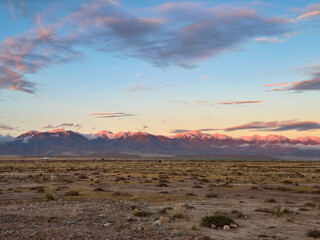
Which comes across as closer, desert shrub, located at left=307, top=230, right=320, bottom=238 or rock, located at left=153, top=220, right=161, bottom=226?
desert shrub, located at left=307, top=230, right=320, bottom=238

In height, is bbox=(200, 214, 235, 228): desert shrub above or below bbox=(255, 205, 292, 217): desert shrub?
above

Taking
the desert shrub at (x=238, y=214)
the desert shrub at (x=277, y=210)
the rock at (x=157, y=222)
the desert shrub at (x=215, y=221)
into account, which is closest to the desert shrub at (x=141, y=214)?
the rock at (x=157, y=222)

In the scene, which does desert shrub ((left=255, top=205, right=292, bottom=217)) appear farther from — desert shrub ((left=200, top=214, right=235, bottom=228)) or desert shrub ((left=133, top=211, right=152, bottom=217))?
desert shrub ((left=133, top=211, right=152, bottom=217))

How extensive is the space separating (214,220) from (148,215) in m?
3.50

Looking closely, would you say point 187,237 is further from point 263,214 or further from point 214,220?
point 263,214

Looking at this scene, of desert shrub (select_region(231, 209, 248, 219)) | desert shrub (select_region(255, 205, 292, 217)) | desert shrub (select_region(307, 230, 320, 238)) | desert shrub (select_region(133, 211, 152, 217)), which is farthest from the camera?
desert shrub (select_region(255, 205, 292, 217))

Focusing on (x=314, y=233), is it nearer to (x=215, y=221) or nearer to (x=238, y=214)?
(x=215, y=221)

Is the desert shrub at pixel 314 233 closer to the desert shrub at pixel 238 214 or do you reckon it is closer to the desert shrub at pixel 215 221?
the desert shrub at pixel 215 221

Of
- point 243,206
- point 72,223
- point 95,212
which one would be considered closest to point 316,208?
point 243,206

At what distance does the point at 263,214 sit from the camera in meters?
17.4

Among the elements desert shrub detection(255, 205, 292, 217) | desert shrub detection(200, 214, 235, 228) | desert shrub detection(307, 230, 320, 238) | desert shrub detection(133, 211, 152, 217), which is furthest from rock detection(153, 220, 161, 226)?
desert shrub detection(255, 205, 292, 217)

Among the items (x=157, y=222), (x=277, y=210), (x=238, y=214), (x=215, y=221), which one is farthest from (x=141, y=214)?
(x=277, y=210)

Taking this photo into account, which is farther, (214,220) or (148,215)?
(148,215)

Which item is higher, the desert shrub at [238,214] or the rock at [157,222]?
the rock at [157,222]
